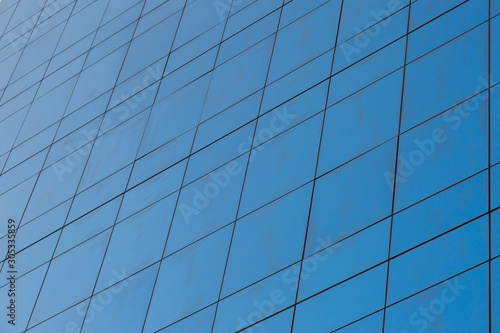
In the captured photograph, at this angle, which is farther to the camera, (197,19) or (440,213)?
(197,19)

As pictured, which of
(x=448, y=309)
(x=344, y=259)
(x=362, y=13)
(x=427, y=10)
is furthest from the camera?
(x=362, y=13)

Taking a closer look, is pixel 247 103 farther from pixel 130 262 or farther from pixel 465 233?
pixel 465 233

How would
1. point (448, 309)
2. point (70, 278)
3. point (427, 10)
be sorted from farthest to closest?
point (70, 278) < point (427, 10) < point (448, 309)

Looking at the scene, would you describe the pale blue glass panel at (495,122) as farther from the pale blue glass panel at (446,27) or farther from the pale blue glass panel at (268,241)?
the pale blue glass panel at (268,241)

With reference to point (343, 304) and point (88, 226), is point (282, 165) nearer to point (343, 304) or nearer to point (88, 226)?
point (343, 304)

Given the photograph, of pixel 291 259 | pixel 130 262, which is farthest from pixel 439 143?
pixel 130 262

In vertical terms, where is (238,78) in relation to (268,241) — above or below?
above

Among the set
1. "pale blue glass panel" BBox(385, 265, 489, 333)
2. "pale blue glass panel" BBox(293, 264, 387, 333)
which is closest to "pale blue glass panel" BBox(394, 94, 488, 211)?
"pale blue glass panel" BBox(293, 264, 387, 333)

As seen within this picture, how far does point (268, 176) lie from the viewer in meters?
20.1

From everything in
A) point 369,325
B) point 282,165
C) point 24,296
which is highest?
point 282,165

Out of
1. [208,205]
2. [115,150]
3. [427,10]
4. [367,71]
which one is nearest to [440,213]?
[367,71]

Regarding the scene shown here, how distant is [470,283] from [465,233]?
95cm

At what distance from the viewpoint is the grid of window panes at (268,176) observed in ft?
52.7

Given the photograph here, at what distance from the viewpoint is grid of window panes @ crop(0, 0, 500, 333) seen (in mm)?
16062
